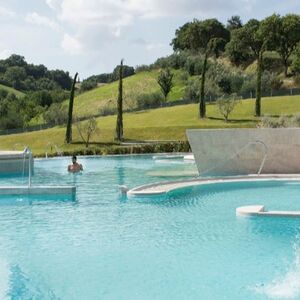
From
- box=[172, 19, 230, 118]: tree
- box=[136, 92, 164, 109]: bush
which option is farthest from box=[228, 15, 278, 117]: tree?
box=[136, 92, 164, 109]: bush

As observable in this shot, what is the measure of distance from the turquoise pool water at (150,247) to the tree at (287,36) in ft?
215

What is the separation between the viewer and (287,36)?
79250mm

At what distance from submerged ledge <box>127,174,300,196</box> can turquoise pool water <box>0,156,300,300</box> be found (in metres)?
0.33

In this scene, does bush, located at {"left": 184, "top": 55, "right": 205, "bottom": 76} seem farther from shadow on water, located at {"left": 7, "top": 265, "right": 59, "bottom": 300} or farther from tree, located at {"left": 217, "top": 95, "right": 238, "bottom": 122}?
shadow on water, located at {"left": 7, "top": 265, "right": 59, "bottom": 300}

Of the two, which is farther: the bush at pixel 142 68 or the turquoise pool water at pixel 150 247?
the bush at pixel 142 68

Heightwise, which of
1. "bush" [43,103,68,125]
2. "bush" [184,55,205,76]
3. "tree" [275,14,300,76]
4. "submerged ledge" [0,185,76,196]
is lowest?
"submerged ledge" [0,185,76,196]

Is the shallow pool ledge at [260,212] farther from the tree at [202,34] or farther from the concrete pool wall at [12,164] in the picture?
the tree at [202,34]

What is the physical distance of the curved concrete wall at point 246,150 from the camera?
1998 cm

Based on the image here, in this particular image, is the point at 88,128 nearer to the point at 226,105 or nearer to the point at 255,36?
the point at 226,105

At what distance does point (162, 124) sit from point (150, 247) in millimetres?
41933

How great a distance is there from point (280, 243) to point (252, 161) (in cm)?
1010

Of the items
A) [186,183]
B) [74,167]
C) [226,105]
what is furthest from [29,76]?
[186,183]

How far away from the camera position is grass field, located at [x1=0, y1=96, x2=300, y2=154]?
44094 millimetres

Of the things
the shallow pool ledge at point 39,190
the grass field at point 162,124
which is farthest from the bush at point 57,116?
the shallow pool ledge at point 39,190
